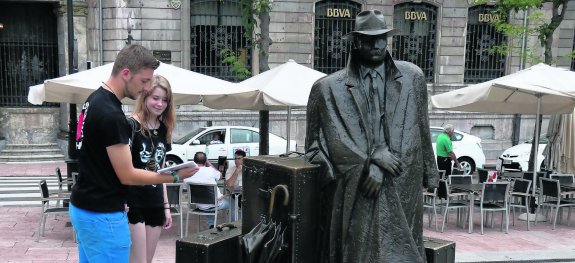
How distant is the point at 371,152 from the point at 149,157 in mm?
1730

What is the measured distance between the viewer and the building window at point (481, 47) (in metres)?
20.1

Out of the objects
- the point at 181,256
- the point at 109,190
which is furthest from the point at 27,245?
the point at 109,190

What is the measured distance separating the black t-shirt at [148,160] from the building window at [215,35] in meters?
14.6

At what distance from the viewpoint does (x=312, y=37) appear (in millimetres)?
18797

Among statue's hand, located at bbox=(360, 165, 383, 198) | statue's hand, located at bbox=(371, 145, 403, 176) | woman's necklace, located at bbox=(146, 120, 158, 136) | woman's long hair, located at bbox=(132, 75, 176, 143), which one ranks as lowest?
statue's hand, located at bbox=(360, 165, 383, 198)

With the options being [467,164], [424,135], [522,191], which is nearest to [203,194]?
[424,135]

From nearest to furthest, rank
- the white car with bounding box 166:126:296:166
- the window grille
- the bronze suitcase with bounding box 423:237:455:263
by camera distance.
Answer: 1. the bronze suitcase with bounding box 423:237:455:263
2. the white car with bounding box 166:126:296:166
3. the window grille

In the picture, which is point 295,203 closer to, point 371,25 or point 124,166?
point 124,166

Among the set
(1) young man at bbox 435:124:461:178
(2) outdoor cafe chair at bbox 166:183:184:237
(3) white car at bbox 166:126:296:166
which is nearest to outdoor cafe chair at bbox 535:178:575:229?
(1) young man at bbox 435:124:461:178

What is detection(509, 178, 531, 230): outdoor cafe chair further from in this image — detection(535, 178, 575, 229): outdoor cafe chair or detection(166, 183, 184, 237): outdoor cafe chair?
detection(166, 183, 184, 237): outdoor cafe chair

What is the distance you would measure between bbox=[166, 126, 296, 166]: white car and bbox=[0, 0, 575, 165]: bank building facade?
12.3 feet

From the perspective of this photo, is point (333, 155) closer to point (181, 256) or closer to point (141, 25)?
point (181, 256)

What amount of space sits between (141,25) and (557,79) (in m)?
13.2

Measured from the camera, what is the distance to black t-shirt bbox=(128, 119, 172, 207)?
379cm
